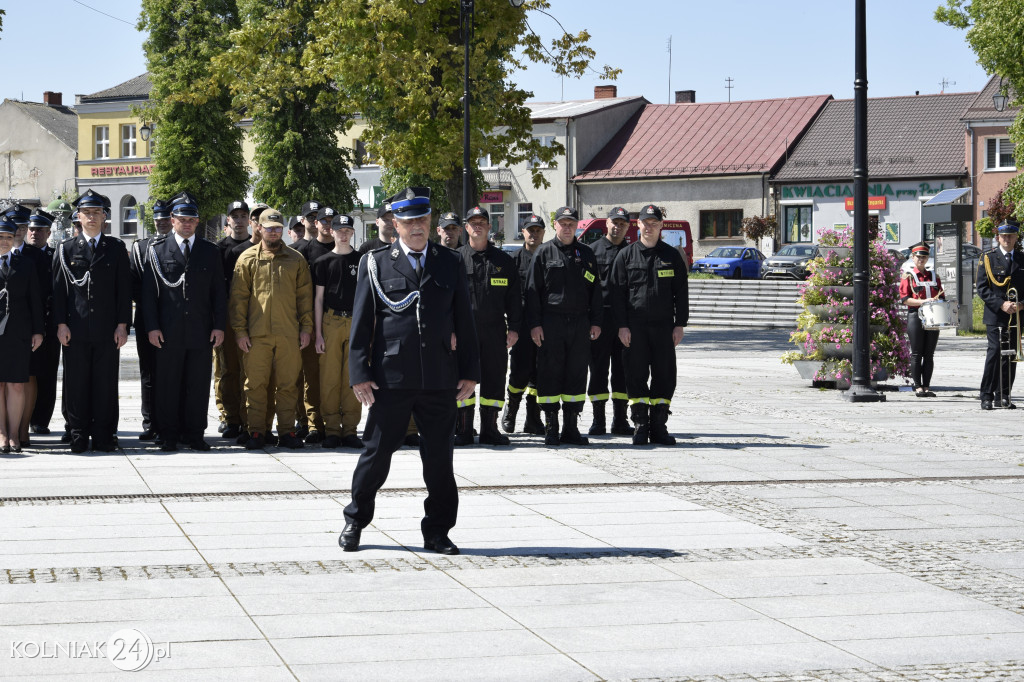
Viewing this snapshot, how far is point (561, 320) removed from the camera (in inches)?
477

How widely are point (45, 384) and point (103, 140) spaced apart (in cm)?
6505

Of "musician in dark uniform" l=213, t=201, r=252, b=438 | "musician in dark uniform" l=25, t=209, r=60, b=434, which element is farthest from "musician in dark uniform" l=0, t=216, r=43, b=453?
"musician in dark uniform" l=213, t=201, r=252, b=438

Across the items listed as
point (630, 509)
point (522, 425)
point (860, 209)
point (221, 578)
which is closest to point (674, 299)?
point (522, 425)

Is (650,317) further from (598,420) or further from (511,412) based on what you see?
(511,412)

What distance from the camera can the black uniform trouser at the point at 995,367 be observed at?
15406 millimetres

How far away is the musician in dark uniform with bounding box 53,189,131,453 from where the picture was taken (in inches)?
456

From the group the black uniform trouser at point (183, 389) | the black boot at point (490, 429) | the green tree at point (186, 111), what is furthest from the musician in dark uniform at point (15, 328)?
the green tree at point (186, 111)

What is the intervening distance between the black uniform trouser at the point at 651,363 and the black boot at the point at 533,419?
1138 millimetres

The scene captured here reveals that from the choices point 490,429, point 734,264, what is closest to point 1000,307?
point 490,429

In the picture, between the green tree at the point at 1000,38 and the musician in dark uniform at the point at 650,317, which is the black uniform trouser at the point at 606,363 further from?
the green tree at the point at 1000,38

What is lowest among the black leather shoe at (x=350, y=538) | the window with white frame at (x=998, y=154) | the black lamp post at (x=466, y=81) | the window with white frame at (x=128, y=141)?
the black leather shoe at (x=350, y=538)

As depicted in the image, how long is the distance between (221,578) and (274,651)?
4.61 ft

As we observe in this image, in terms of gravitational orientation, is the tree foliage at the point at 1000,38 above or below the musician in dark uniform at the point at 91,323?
above

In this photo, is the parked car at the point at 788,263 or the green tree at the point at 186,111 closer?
the parked car at the point at 788,263
